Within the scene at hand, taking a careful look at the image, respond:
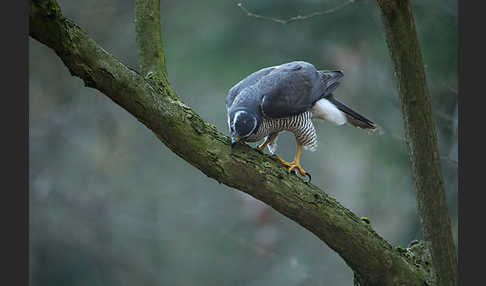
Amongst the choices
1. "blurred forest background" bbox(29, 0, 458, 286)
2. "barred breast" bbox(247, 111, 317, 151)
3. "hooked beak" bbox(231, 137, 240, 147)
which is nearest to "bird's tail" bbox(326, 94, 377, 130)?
"barred breast" bbox(247, 111, 317, 151)

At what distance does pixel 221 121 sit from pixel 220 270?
3.12 m

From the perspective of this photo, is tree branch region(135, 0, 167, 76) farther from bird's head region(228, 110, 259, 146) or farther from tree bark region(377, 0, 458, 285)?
tree bark region(377, 0, 458, 285)

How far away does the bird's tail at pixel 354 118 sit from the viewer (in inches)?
184

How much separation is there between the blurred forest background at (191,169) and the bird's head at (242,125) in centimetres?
260

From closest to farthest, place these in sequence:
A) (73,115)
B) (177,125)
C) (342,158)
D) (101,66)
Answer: (101,66) < (177,125) < (73,115) < (342,158)

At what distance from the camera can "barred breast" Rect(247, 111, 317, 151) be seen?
4.35 m

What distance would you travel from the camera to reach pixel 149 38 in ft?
12.4

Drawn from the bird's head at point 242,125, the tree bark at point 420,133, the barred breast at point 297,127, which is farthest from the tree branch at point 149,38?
the tree bark at point 420,133

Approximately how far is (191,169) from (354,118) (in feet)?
19.9

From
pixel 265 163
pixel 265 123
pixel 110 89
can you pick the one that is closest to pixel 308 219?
pixel 265 163

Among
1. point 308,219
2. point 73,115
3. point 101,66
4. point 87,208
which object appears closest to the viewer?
point 101,66

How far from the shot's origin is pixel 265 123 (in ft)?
14.1

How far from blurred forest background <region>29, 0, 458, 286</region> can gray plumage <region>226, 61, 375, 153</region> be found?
145 centimetres

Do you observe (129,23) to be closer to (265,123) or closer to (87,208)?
(87,208)
